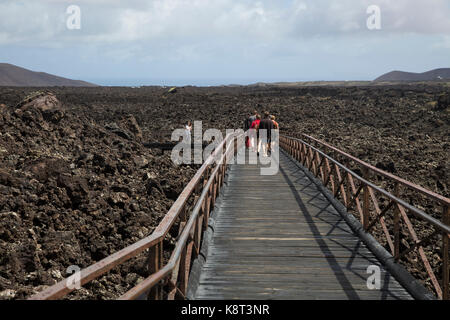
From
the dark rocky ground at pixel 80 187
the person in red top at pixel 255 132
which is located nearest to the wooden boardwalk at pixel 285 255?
the dark rocky ground at pixel 80 187

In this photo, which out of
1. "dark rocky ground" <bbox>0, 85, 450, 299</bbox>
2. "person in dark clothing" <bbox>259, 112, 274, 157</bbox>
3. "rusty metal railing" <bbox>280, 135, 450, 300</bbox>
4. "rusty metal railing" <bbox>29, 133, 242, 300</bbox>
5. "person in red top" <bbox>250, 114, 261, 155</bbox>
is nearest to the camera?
"rusty metal railing" <bbox>29, 133, 242, 300</bbox>

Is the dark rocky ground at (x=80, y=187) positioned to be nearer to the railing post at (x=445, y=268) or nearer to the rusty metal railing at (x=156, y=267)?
the rusty metal railing at (x=156, y=267)

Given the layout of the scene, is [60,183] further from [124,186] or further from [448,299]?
[448,299]

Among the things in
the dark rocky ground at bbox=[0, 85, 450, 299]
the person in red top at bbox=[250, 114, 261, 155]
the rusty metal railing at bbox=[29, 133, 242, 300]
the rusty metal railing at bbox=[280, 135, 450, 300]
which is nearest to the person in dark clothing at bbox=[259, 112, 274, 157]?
the person in red top at bbox=[250, 114, 261, 155]

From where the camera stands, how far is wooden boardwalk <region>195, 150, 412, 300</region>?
443 cm

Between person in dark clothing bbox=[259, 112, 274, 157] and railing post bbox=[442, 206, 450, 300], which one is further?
person in dark clothing bbox=[259, 112, 274, 157]

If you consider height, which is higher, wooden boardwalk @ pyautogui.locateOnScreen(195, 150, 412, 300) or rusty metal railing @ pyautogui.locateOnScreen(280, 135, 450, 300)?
rusty metal railing @ pyautogui.locateOnScreen(280, 135, 450, 300)

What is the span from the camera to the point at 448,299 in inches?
152

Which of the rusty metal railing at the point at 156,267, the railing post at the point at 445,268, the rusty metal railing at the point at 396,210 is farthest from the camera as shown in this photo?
the rusty metal railing at the point at 396,210

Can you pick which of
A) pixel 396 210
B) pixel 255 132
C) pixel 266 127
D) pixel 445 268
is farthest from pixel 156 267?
pixel 255 132

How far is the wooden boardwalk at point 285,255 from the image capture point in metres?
4.43

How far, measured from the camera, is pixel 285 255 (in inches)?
216

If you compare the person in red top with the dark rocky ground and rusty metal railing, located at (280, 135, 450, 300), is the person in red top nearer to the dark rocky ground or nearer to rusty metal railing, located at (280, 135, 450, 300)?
rusty metal railing, located at (280, 135, 450, 300)

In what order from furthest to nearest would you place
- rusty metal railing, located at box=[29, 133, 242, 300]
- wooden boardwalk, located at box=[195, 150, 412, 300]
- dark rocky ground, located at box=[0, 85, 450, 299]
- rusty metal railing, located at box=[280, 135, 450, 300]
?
dark rocky ground, located at box=[0, 85, 450, 299], wooden boardwalk, located at box=[195, 150, 412, 300], rusty metal railing, located at box=[280, 135, 450, 300], rusty metal railing, located at box=[29, 133, 242, 300]
